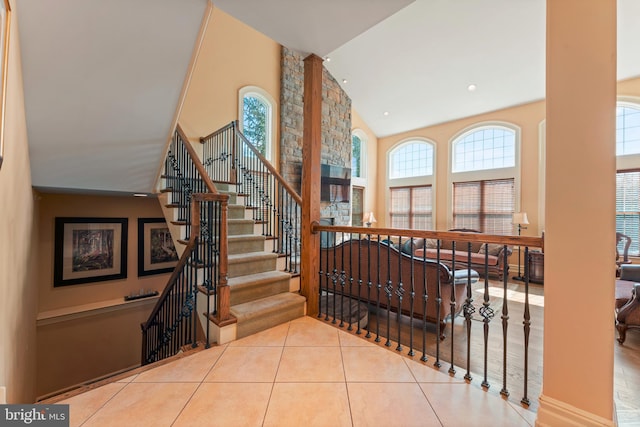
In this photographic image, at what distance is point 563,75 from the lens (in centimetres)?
126

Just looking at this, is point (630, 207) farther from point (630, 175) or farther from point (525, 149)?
point (525, 149)

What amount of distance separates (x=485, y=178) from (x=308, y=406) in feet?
23.0

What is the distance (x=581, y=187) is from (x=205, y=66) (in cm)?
538

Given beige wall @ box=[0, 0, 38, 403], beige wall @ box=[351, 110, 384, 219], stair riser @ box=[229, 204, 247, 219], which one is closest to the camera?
beige wall @ box=[0, 0, 38, 403]

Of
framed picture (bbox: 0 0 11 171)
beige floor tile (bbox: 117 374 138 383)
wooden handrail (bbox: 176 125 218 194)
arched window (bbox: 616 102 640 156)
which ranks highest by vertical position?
arched window (bbox: 616 102 640 156)

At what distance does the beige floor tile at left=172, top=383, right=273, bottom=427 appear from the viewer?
4.55 feet

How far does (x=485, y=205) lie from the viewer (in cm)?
679

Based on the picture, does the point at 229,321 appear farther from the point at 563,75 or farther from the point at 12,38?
the point at 563,75

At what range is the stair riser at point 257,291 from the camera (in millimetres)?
2559

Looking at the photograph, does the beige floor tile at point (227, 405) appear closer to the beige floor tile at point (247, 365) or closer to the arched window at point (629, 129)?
the beige floor tile at point (247, 365)

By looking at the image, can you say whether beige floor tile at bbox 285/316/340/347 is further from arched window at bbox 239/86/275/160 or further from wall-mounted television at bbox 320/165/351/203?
wall-mounted television at bbox 320/165/351/203

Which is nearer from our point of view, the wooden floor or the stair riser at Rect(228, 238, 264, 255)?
the wooden floor

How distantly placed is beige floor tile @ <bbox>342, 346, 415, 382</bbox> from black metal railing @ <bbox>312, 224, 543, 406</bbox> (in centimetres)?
16

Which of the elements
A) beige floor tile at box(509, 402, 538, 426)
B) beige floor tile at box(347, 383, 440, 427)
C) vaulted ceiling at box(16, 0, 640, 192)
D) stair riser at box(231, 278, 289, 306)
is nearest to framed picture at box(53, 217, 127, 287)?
vaulted ceiling at box(16, 0, 640, 192)
